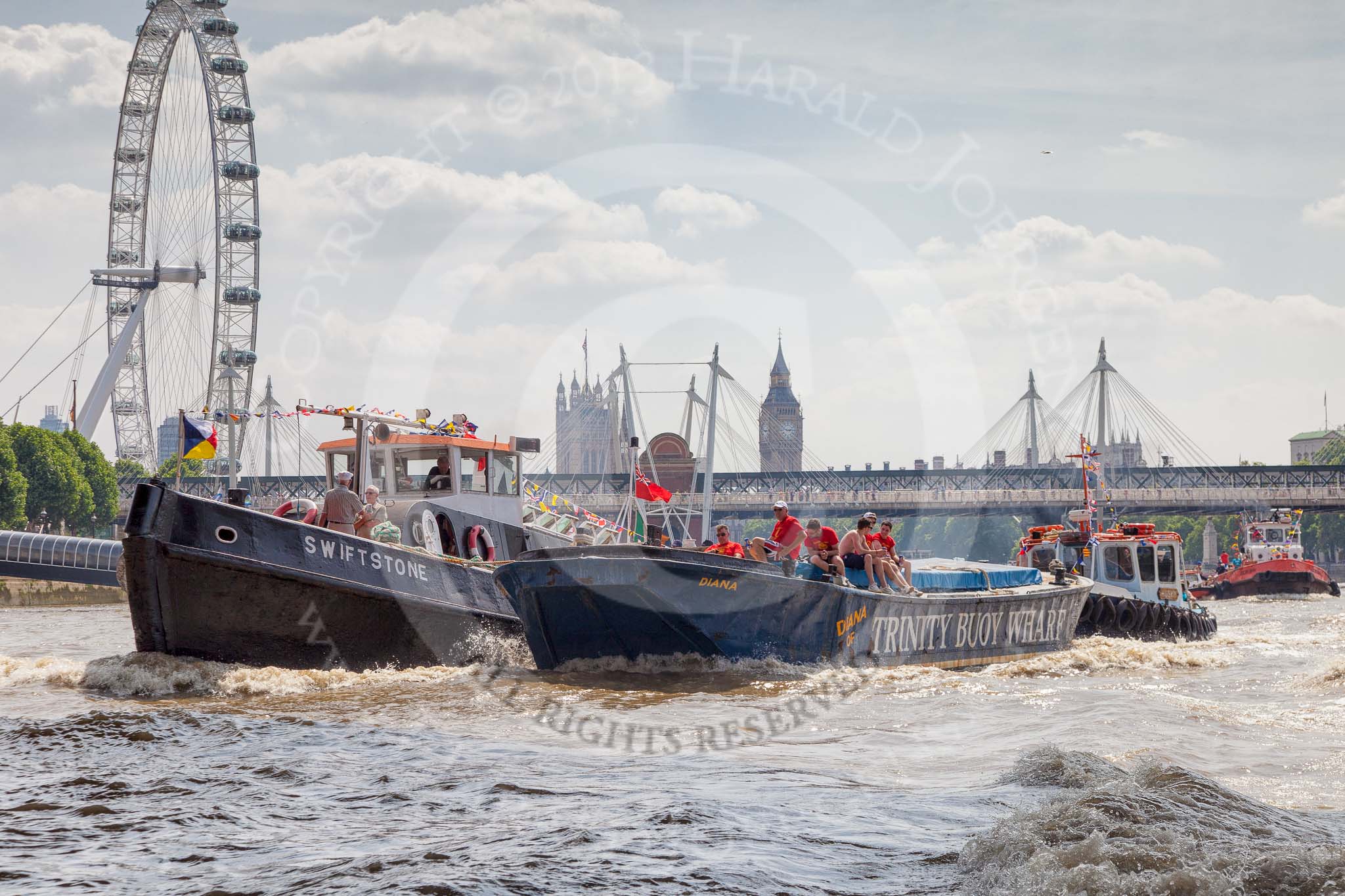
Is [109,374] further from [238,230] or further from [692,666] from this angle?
[692,666]

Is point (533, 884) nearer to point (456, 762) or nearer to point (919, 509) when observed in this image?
point (456, 762)

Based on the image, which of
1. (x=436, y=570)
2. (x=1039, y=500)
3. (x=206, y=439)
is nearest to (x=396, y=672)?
(x=436, y=570)

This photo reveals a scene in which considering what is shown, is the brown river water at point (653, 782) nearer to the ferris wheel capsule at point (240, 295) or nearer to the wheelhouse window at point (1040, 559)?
the wheelhouse window at point (1040, 559)

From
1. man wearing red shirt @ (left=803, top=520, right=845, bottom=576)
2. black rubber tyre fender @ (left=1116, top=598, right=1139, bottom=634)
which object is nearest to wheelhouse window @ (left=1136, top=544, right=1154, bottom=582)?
black rubber tyre fender @ (left=1116, top=598, right=1139, bottom=634)

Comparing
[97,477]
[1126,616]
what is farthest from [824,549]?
[97,477]

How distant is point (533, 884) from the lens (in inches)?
243

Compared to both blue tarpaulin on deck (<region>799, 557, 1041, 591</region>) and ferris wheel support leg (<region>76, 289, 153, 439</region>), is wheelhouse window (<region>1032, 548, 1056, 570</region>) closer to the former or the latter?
blue tarpaulin on deck (<region>799, 557, 1041, 591</region>)

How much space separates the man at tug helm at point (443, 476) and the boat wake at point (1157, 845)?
41.6ft

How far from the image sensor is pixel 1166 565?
1171 inches

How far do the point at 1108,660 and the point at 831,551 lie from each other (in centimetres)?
698

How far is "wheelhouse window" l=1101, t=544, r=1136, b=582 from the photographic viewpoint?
97.2 ft

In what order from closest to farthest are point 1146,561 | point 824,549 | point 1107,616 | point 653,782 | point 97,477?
point 653,782, point 824,549, point 1107,616, point 1146,561, point 97,477

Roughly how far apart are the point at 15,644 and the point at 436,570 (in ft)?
39.7

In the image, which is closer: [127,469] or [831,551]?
[831,551]
